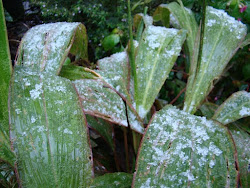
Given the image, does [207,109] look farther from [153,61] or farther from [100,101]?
[100,101]

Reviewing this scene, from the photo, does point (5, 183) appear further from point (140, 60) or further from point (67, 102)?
point (140, 60)

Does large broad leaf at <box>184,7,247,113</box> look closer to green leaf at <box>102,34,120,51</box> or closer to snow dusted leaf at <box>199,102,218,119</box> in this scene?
snow dusted leaf at <box>199,102,218,119</box>

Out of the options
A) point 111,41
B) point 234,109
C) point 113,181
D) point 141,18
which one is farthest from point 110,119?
point 141,18

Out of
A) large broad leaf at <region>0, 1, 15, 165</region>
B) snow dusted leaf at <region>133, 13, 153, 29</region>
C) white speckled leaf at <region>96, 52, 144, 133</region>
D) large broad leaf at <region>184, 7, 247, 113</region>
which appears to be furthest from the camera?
snow dusted leaf at <region>133, 13, 153, 29</region>

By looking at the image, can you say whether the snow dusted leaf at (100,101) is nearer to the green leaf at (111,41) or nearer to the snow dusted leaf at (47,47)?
the snow dusted leaf at (47,47)

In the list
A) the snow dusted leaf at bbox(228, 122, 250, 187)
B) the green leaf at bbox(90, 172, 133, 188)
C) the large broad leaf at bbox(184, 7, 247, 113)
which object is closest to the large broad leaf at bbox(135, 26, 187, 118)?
the large broad leaf at bbox(184, 7, 247, 113)
